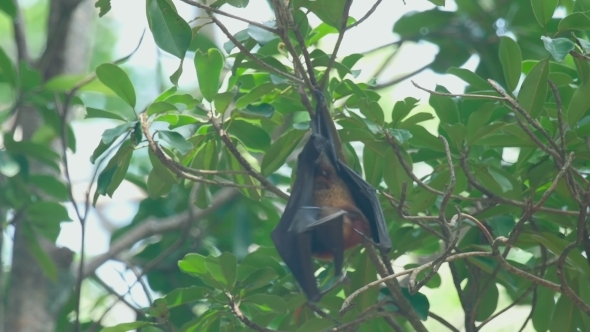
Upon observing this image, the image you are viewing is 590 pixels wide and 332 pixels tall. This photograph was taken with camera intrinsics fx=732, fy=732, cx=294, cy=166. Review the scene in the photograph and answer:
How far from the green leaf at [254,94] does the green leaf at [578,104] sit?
1.16 m

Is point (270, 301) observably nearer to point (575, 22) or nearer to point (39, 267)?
point (575, 22)

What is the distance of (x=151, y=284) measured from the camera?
4.55 metres

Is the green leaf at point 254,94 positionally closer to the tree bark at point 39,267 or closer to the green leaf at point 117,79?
the green leaf at point 117,79

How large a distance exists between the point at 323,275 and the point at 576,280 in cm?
109

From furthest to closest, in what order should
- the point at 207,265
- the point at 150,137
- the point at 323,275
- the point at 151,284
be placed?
the point at 151,284 < the point at 323,275 < the point at 207,265 < the point at 150,137

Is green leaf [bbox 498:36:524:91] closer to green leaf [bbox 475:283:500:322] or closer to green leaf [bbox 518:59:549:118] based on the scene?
green leaf [bbox 518:59:549:118]

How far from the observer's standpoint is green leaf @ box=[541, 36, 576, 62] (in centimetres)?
244

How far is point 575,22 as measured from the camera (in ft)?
8.87

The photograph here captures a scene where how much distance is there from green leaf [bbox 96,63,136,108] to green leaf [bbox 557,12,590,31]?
1.73 metres

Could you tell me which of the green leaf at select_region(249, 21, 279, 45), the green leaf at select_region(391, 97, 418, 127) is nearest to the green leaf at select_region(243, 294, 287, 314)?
the green leaf at select_region(391, 97, 418, 127)

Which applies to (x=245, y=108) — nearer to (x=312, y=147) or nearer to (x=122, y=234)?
(x=312, y=147)

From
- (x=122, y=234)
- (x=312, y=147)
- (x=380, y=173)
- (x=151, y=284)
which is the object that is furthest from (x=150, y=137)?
(x=122, y=234)

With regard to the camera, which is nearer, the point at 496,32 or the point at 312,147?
the point at 312,147

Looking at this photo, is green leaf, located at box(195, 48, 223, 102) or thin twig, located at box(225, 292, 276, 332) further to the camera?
green leaf, located at box(195, 48, 223, 102)
